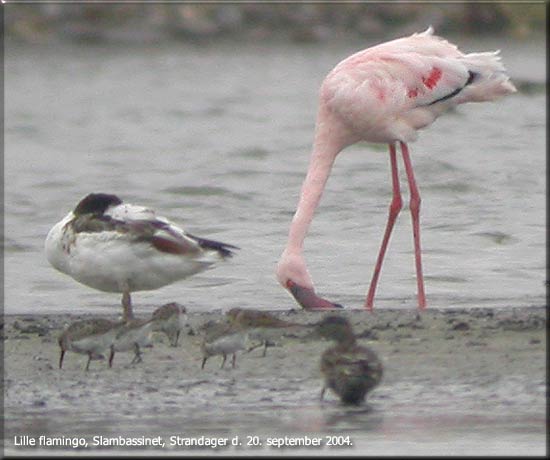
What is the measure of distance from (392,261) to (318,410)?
5.84 metres

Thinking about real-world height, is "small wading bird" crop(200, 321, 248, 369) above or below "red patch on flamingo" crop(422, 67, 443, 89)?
below

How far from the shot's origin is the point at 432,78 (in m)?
12.9

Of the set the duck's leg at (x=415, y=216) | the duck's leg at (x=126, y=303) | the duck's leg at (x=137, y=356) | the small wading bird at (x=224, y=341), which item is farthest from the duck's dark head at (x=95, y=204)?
the duck's leg at (x=415, y=216)

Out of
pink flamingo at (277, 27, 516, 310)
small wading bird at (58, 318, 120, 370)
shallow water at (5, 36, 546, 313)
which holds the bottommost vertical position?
shallow water at (5, 36, 546, 313)

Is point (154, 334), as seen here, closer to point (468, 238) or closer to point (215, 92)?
point (468, 238)

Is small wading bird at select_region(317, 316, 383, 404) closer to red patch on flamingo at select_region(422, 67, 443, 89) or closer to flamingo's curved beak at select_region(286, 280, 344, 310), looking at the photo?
flamingo's curved beak at select_region(286, 280, 344, 310)

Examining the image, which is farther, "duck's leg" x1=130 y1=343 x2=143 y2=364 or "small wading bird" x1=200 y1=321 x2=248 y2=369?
"duck's leg" x1=130 y1=343 x2=143 y2=364

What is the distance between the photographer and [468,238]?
1570 centimetres

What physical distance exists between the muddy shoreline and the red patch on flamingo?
2032 millimetres

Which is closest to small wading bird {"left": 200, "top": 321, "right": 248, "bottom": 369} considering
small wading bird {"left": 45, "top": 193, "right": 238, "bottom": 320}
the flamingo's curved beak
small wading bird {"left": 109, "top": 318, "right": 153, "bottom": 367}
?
small wading bird {"left": 109, "top": 318, "right": 153, "bottom": 367}

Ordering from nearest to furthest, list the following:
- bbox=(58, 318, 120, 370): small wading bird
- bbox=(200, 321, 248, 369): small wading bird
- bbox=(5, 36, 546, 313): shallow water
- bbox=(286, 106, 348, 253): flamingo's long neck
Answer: bbox=(200, 321, 248, 369): small wading bird, bbox=(58, 318, 120, 370): small wading bird, bbox=(286, 106, 348, 253): flamingo's long neck, bbox=(5, 36, 546, 313): shallow water

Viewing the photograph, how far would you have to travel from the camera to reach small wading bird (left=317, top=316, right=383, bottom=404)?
9055 millimetres

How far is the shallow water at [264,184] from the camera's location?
12969 mm

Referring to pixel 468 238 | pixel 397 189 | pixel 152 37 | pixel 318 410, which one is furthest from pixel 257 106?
pixel 318 410
